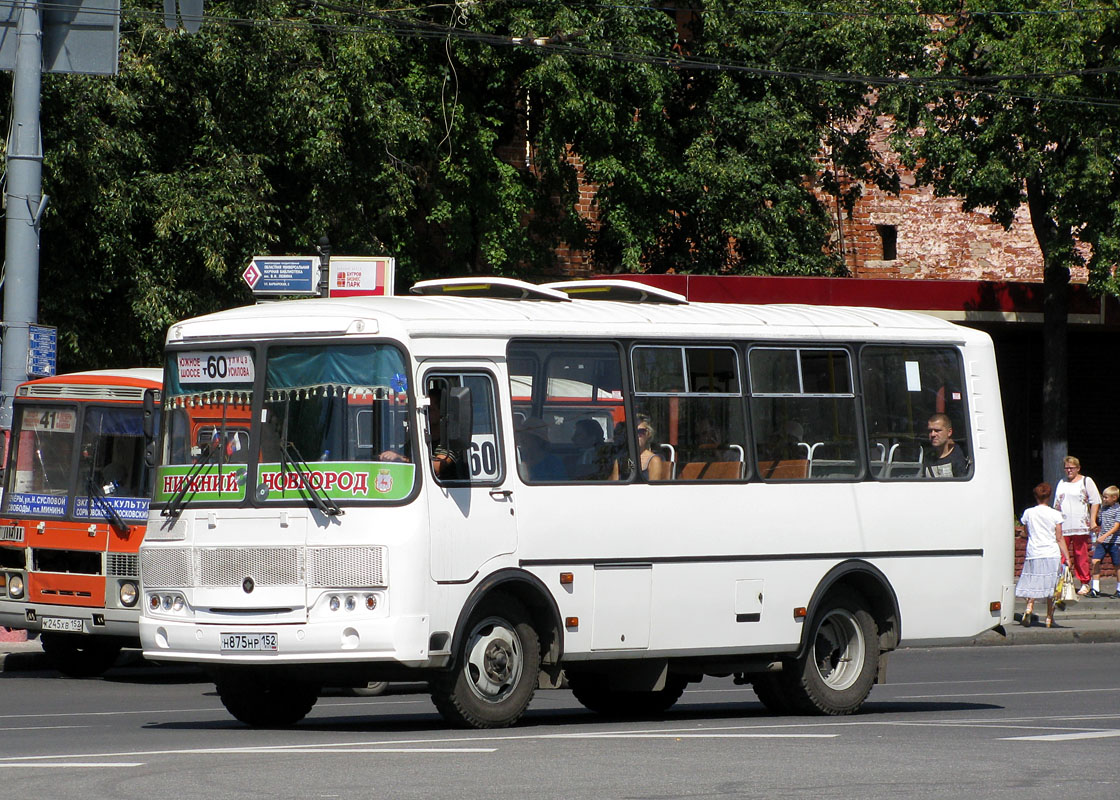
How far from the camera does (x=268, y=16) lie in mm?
24625

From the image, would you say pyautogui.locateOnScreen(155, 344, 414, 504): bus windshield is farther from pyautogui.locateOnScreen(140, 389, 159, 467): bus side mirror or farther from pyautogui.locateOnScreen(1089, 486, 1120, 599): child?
pyautogui.locateOnScreen(1089, 486, 1120, 599): child

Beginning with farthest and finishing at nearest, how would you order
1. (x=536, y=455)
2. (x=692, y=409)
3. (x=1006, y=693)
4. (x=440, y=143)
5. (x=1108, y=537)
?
(x=440, y=143) < (x=1108, y=537) < (x=1006, y=693) < (x=692, y=409) < (x=536, y=455)

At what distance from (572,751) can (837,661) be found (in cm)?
374

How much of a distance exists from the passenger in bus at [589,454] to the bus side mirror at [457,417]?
0.92 m

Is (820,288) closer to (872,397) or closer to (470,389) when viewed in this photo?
(872,397)

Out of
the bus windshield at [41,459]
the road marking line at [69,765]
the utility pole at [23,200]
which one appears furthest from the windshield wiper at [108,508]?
the road marking line at [69,765]

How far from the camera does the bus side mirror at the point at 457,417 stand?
11.0 meters

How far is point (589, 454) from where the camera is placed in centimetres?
1177

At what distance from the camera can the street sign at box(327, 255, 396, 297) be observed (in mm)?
17859

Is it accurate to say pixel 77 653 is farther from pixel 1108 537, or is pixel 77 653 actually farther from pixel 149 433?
pixel 1108 537

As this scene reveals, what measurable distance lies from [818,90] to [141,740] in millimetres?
23811

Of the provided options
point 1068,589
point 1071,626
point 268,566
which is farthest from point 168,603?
point 1068,589

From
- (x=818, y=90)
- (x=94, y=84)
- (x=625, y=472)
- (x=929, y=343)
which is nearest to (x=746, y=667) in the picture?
(x=625, y=472)

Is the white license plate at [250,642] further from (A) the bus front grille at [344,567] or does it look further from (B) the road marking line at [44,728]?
(B) the road marking line at [44,728]
